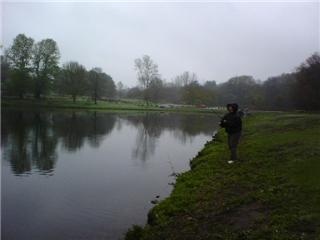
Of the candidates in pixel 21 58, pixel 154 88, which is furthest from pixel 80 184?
pixel 154 88

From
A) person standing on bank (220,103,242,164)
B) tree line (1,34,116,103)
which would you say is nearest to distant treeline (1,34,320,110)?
tree line (1,34,116,103)

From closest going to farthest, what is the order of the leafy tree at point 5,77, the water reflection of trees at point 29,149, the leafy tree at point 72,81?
Answer: the water reflection of trees at point 29,149 < the leafy tree at point 5,77 < the leafy tree at point 72,81

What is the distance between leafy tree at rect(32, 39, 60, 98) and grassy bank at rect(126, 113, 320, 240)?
275 ft

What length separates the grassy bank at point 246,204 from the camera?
9.23m

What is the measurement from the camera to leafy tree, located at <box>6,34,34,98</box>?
91500 mm

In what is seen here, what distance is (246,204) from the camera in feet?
37.1

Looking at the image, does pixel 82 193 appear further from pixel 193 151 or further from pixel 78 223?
pixel 193 151

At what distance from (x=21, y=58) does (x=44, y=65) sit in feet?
18.8

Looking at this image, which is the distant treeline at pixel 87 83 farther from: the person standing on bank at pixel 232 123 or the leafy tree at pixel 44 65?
the person standing on bank at pixel 232 123

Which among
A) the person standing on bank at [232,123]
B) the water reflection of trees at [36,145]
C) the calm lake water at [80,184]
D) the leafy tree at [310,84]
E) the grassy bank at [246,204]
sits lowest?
the calm lake water at [80,184]

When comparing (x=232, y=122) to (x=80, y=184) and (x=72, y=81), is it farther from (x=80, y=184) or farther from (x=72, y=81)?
(x=72, y=81)

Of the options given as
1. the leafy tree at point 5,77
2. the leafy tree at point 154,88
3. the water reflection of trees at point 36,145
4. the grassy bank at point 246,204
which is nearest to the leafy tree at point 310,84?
the water reflection of trees at point 36,145

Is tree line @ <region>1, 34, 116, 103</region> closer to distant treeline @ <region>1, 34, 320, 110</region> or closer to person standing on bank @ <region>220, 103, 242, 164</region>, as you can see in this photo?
distant treeline @ <region>1, 34, 320, 110</region>

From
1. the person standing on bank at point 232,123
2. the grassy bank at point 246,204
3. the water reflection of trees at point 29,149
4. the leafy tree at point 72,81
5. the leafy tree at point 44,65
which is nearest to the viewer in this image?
the grassy bank at point 246,204
